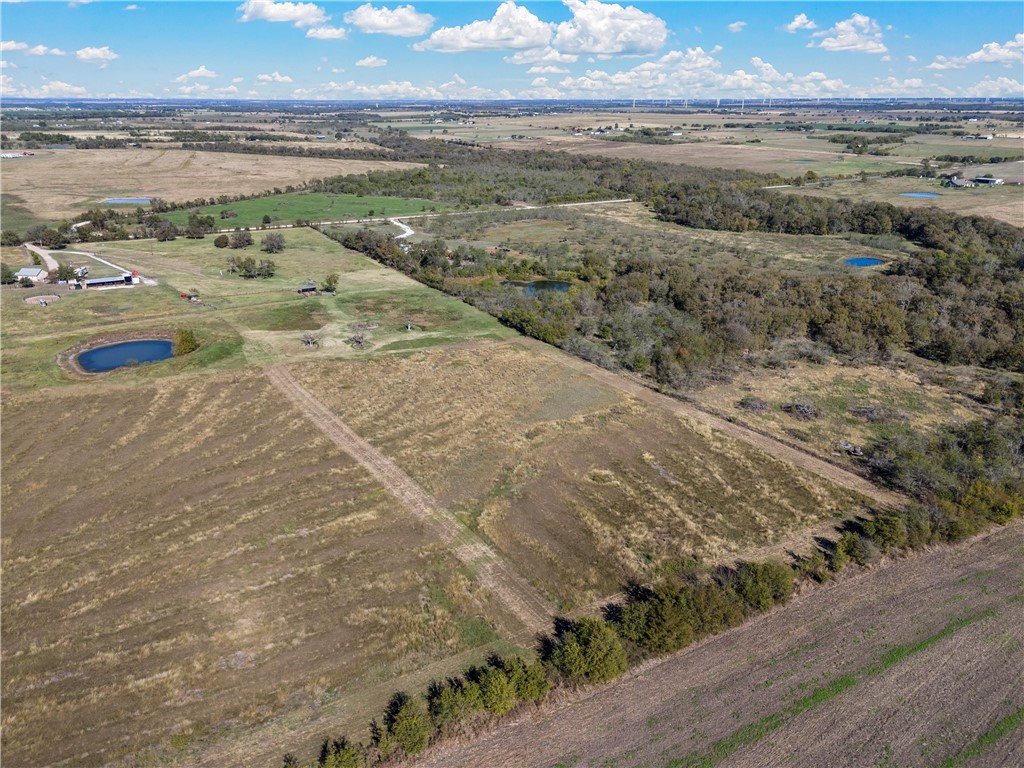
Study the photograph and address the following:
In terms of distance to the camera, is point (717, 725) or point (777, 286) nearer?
point (717, 725)

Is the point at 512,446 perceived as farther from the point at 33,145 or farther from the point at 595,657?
the point at 33,145

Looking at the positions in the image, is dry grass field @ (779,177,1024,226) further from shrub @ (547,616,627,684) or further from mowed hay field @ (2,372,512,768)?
mowed hay field @ (2,372,512,768)

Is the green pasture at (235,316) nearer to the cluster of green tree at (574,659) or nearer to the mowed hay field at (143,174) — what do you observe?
the cluster of green tree at (574,659)

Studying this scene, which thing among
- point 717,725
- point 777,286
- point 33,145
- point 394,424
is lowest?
point 717,725

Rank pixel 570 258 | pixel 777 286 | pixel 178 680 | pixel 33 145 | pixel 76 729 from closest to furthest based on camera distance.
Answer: pixel 76 729 → pixel 178 680 → pixel 777 286 → pixel 570 258 → pixel 33 145

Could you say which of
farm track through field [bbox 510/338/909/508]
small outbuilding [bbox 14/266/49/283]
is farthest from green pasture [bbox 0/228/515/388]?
farm track through field [bbox 510/338/909/508]

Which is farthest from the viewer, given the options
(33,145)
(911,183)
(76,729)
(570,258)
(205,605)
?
(33,145)

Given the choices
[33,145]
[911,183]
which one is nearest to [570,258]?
[911,183]
